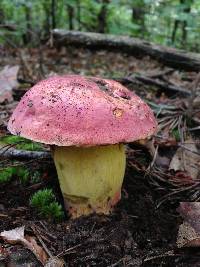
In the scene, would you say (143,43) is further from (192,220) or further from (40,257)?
(40,257)

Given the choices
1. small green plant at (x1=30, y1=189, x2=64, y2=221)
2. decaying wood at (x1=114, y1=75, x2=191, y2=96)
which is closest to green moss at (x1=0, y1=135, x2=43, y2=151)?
small green plant at (x1=30, y1=189, x2=64, y2=221)

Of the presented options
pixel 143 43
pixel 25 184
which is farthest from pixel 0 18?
pixel 25 184

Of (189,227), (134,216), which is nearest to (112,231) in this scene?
(134,216)

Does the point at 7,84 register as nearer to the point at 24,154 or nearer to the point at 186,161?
the point at 24,154

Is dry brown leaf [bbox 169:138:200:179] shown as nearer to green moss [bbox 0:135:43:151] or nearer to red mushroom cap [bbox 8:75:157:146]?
red mushroom cap [bbox 8:75:157:146]

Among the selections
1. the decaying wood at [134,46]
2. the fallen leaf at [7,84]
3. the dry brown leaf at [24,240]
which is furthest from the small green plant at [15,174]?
the decaying wood at [134,46]

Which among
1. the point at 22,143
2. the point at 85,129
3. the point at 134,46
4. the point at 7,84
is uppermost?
the point at 85,129
